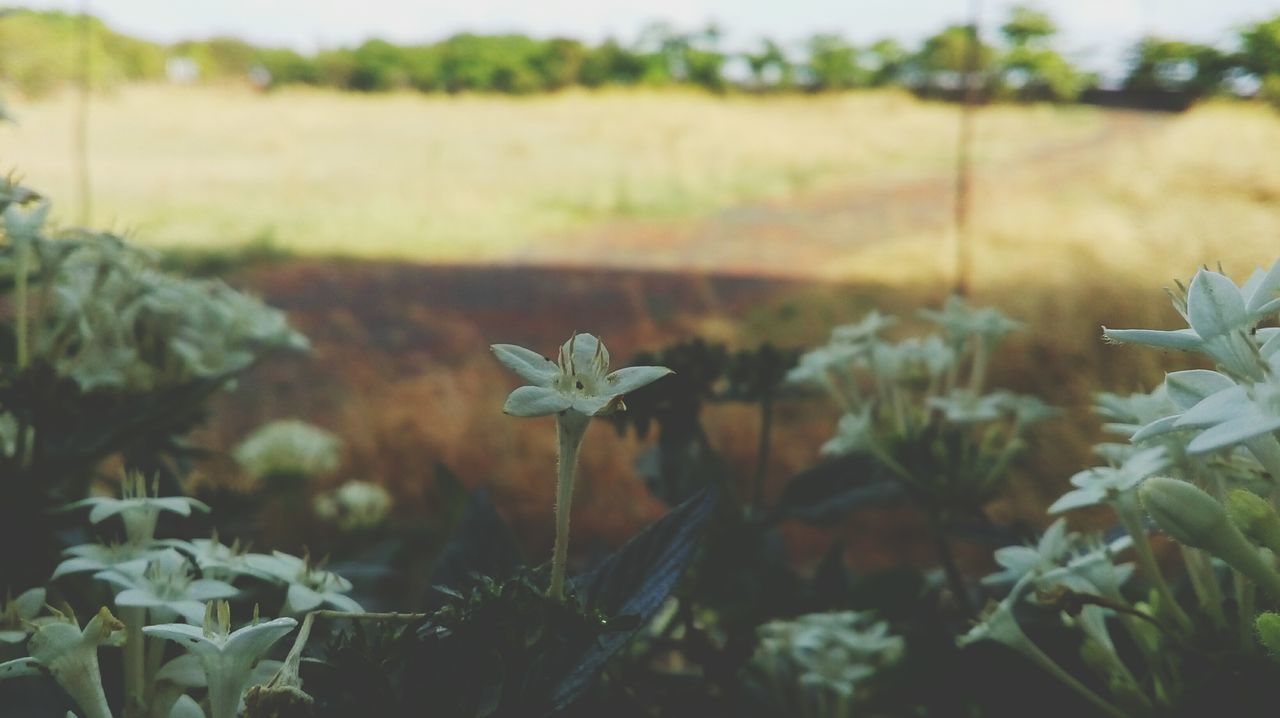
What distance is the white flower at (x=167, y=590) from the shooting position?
1.27ft

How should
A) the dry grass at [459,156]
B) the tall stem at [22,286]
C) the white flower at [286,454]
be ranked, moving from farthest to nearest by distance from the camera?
the dry grass at [459,156], the white flower at [286,454], the tall stem at [22,286]

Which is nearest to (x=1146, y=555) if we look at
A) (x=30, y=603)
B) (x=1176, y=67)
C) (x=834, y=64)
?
(x=30, y=603)

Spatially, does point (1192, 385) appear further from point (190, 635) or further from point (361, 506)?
point (361, 506)

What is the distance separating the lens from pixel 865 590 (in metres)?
0.72

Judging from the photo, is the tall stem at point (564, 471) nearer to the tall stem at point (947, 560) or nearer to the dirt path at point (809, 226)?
the tall stem at point (947, 560)

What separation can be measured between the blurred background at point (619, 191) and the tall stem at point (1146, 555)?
193cm

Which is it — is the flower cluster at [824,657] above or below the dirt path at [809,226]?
below

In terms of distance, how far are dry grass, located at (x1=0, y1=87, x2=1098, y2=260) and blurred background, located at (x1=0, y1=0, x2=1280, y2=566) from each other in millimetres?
13

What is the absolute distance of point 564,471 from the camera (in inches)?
15.0

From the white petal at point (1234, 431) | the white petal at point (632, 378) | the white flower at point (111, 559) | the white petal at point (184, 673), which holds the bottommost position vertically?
the white petal at point (184, 673)

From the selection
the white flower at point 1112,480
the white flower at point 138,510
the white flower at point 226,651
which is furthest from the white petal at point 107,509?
the white flower at point 1112,480

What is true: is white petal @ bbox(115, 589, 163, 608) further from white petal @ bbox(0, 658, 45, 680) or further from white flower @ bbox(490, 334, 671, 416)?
white flower @ bbox(490, 334, 671, 416)

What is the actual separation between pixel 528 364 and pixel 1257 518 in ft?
0.78

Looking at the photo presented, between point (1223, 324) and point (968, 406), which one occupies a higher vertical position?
point (1223, 324)
